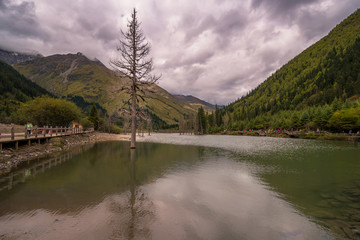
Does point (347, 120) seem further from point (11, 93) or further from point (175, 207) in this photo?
point (11, 93)

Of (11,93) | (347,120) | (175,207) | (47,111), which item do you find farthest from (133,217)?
(11,93)

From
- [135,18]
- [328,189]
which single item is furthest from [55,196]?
[135,18]

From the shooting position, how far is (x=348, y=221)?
5.98 metres

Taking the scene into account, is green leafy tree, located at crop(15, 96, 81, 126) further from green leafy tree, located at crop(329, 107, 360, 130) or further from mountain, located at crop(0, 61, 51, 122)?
green leafy tree, located at crop(329, 107, 360, 130)

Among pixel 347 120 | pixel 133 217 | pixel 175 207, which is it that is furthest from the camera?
pixel 347 120

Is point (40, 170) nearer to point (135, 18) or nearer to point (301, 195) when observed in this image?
point (301, 195)

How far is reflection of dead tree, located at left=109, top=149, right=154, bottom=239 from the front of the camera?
15.9 feet

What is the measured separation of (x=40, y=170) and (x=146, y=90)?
50.3 feet

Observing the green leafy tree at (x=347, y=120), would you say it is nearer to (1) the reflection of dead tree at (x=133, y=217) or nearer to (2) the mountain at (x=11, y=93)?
(1) the reflection of dead tree at (x=133, y=217)

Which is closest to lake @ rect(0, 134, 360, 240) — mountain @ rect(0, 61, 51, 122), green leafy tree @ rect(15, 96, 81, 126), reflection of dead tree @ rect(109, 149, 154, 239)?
reflection of dead tree @ rect(109, 149, 154, 239)

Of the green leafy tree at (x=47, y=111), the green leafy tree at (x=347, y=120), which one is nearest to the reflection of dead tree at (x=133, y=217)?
the green leafy tree at (x=47, y=111)

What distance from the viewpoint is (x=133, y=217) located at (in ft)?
19.0

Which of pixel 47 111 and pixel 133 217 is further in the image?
pixel 47 111

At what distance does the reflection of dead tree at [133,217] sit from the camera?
4859mm
